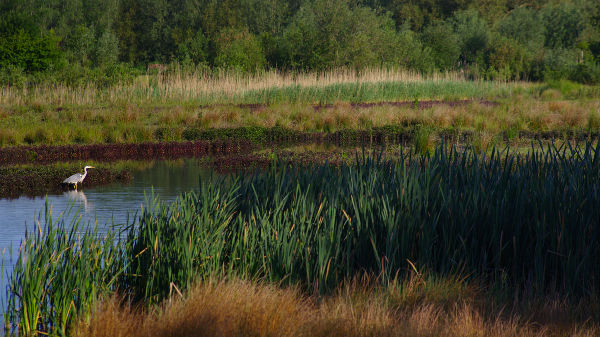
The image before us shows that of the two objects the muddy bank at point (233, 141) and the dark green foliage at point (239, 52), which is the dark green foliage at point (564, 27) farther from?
the muddy bank at point (233, 141)

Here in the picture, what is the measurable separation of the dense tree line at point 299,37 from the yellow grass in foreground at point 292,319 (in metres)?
24.7

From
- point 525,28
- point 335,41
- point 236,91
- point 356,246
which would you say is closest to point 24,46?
point 236,91

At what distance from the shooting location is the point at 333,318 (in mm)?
4480

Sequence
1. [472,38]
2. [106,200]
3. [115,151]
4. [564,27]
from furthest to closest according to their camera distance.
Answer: [564,27] → [472,38] → [115,151] → [106,200]

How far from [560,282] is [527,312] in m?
1.09

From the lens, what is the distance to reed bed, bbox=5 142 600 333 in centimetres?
504

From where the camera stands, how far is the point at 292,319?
447 centimetres

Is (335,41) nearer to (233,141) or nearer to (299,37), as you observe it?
(299,37)

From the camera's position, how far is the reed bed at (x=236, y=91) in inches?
933

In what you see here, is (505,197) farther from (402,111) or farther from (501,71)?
(501,71)

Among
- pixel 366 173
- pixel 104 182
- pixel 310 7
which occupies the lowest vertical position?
pixel 104 182

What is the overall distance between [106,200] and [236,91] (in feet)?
51.8

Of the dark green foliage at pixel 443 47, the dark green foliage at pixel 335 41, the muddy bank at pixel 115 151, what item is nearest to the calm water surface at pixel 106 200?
the muddy bank at pixel 115 151

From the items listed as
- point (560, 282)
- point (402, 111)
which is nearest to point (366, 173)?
point (560, 282)
